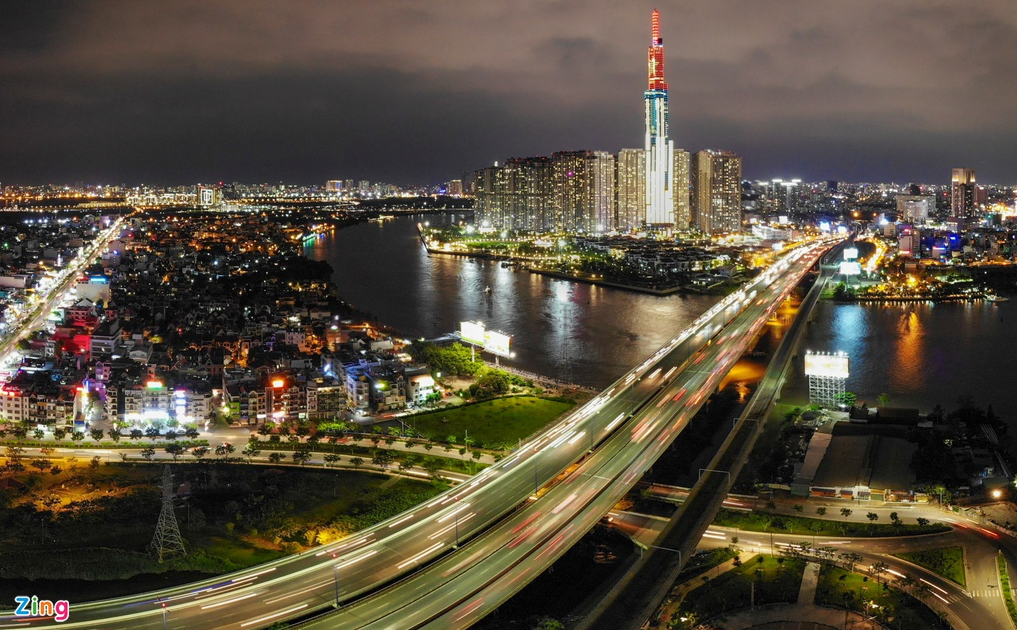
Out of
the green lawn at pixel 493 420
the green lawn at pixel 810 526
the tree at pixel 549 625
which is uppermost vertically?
the green lawn at pixel 493 420

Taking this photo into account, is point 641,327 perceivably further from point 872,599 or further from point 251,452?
point 872,599

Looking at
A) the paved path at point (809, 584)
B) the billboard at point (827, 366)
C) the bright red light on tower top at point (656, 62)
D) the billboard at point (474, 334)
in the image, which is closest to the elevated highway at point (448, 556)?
the paved path at point (809, 584)

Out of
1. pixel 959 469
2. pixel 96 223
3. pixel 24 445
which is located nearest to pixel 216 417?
pixel 24 445

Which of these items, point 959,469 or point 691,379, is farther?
point 691,379

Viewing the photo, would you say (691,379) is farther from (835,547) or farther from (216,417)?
(216,417)

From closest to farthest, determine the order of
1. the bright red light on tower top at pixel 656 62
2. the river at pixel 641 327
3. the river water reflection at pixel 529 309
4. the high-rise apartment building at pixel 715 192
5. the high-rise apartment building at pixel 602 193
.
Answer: the river at pixel 641 327
the river water reflection at pixel 529 309
the bright red light on tower top at pixel 656 62
the high-rise apartment building at pixel 602 193
the high-rise apartment building at pixel 715 192
